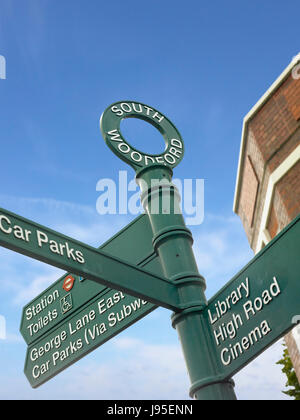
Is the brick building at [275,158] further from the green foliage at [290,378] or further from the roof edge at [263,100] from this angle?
the green foliage at [290,378]

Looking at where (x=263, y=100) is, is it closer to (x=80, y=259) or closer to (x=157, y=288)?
(x=157, y=288)

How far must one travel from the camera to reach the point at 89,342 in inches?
142

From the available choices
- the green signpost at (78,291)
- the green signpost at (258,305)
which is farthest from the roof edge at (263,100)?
the green signpost at (258,305)

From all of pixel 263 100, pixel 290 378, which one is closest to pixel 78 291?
pixel 263 100

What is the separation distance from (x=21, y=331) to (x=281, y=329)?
2.63 meters

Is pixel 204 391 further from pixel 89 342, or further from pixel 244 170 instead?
pixel 244 170

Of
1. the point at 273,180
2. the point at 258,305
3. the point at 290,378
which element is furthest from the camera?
the point at 290,378

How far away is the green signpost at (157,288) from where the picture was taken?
9.04 feet

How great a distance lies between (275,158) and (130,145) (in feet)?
16.9

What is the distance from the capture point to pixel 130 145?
3920 mm
